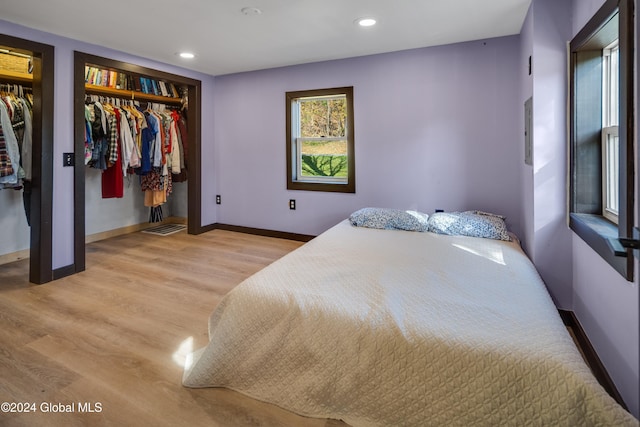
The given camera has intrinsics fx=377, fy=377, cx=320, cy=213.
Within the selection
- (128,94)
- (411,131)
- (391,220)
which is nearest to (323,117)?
(411,131)

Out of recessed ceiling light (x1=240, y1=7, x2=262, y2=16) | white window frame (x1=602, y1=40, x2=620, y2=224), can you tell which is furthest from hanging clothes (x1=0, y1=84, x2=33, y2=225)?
white window frame (x1=602, y1=40, x2=620, y2=224)

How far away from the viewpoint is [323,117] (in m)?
A: 4.31

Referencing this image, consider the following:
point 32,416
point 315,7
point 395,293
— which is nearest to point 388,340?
point 395,293

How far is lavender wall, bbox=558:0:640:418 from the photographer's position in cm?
143

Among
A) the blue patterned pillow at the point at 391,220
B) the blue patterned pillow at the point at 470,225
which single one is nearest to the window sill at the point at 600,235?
the blue patterned pillow at the point at 470,225

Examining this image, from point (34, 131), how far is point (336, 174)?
282cm

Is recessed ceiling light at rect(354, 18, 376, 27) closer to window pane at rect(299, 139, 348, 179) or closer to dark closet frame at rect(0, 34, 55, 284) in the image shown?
window pane at rect(299, 139, 348, 179)

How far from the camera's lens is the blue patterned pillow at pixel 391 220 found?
3193mm

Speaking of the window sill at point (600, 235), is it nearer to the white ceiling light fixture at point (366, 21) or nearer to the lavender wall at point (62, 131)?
the white ceiling light fixture at point (366, 21)

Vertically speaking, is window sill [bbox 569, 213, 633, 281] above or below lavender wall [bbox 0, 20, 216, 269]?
below

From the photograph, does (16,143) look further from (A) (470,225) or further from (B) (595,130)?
(B) (595,130)

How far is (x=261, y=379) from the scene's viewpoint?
67.5 inches

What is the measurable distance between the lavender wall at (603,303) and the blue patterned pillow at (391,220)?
3.72ft

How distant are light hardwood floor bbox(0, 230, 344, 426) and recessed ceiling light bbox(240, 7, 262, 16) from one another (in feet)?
6.82
